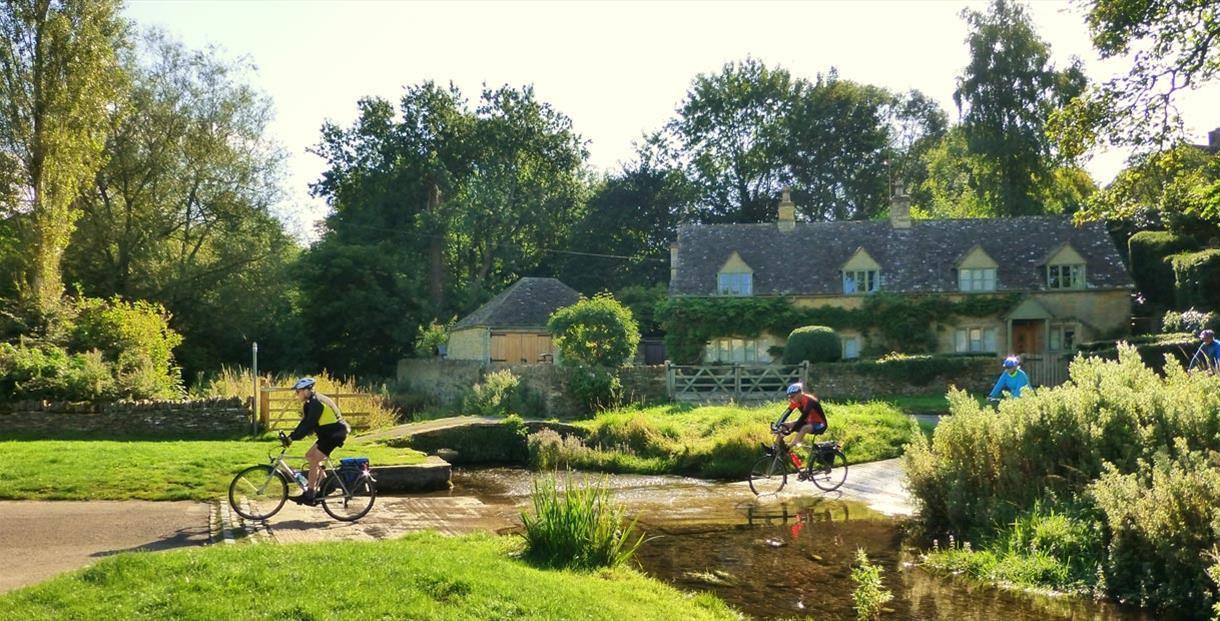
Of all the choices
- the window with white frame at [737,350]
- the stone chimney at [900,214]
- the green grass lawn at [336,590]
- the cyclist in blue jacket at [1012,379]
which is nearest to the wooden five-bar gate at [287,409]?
the green grass lawn at [336,590]

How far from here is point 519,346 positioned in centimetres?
4622

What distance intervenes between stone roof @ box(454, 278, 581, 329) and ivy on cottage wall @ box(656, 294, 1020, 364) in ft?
19.9

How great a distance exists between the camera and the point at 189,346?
39750 millimetres

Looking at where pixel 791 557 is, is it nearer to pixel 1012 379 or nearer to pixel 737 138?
pixel 1012 379

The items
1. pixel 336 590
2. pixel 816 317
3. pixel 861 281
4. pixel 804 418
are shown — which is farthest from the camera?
pixel 861 281

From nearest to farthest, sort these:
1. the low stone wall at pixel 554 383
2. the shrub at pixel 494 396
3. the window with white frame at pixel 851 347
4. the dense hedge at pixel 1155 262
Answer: the shrub at pixel 494 396
the low stone wall at pixel 554 383
the dense hedge at pixel 1155 262
the window with white frame at pixel 851 347

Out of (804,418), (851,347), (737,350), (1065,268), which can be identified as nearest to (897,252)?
(851,347)

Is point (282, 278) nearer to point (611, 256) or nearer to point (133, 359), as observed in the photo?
point (133, 359)

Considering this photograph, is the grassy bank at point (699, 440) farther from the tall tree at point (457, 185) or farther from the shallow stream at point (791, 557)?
the tall tree at point (457, 185)

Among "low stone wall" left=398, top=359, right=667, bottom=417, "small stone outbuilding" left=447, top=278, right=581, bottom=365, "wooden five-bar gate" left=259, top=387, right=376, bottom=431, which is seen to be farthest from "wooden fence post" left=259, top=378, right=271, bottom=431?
"small stone outbuilding" left=447, top=278, right=581, bottom=365

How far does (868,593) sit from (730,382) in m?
22.9

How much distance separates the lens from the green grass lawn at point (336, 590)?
7113 mm

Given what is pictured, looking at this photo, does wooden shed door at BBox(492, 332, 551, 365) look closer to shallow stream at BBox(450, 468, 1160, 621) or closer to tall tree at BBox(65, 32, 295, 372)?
tall tree at BBox(65, 32, 295, 372)

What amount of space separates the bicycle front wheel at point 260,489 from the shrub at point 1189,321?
27097mm
